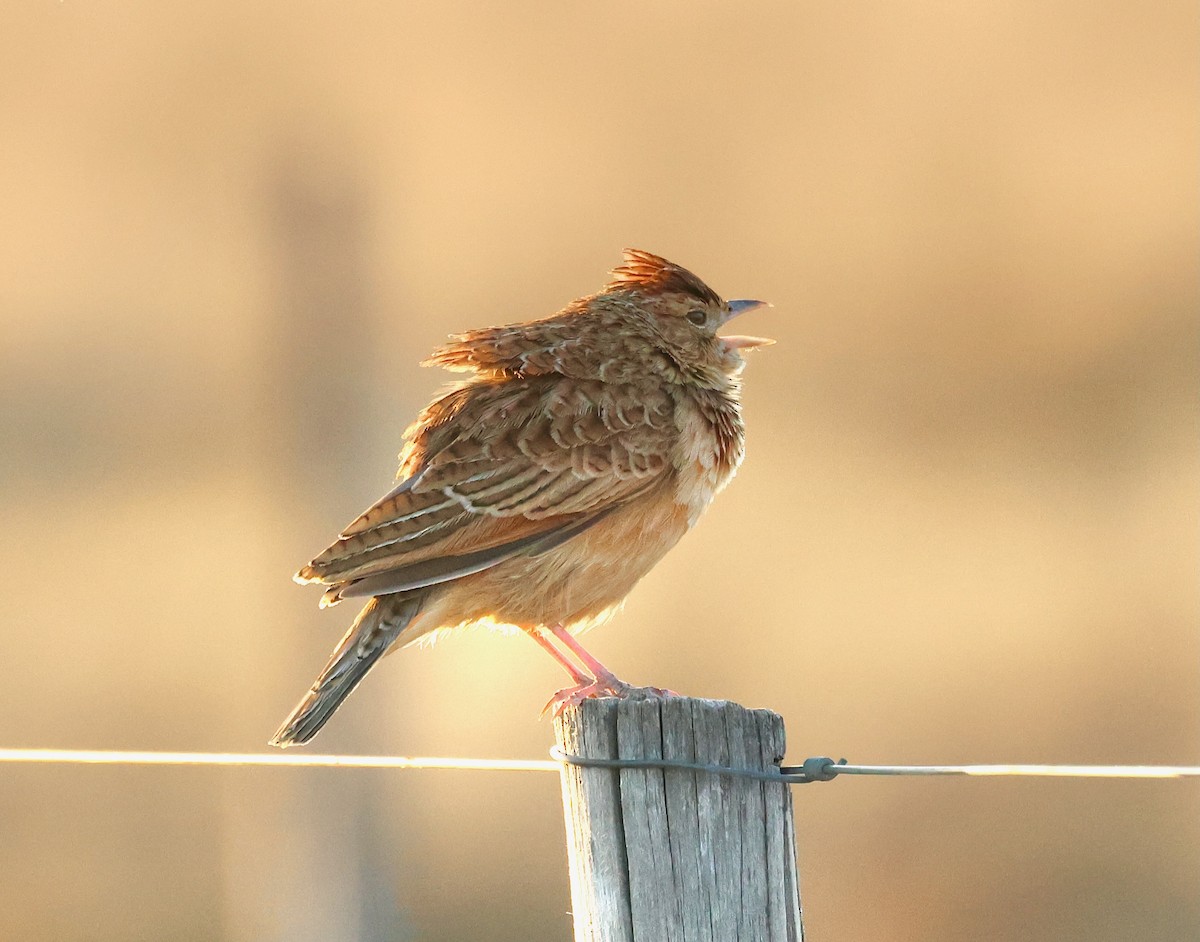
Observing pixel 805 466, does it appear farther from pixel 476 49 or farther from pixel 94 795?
pixel 94 795

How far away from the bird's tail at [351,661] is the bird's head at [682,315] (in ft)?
3.87

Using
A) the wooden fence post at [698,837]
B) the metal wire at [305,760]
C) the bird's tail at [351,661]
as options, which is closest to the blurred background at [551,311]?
the bird's tail at [351,661]


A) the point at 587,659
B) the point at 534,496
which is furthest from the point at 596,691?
the point at 534,496

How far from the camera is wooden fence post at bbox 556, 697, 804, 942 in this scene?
3.41 meters

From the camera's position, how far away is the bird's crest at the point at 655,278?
571 centimetres

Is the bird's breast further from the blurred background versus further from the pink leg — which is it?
the blurred background

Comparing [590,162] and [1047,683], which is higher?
[590,162]

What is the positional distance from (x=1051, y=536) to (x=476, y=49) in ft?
17.5

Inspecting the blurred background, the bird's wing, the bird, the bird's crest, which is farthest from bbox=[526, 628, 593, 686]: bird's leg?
the blurred background

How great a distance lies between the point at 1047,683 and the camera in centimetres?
1202

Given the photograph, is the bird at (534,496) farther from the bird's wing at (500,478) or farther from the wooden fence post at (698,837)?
the wooden fence post at (698,837)

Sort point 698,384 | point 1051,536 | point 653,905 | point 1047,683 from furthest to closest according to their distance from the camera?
point 1051,536
point 1047,683
point 698,384
point 653,905

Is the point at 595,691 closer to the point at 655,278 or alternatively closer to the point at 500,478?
the point at 500,478

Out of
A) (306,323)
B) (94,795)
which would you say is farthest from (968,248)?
(94,795)
